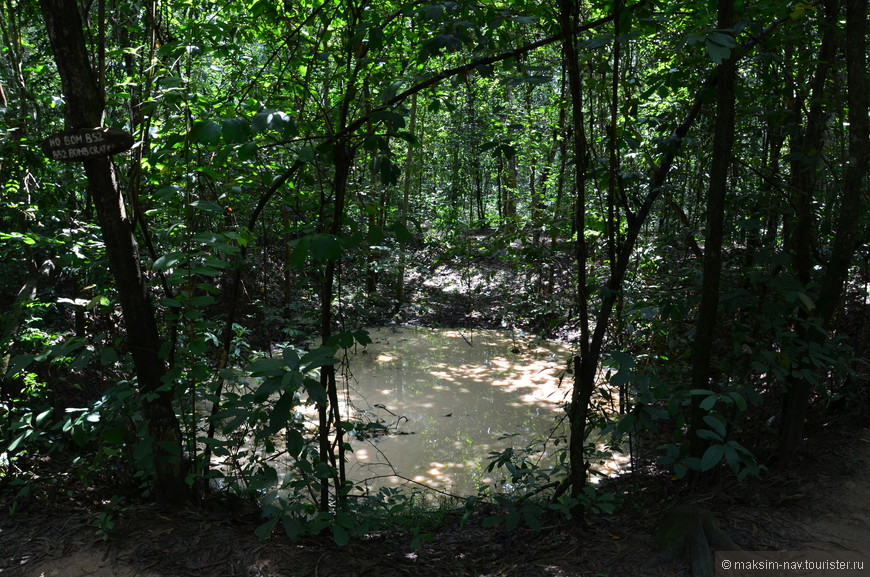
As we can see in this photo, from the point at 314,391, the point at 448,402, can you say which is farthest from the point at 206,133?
the point at 448,402

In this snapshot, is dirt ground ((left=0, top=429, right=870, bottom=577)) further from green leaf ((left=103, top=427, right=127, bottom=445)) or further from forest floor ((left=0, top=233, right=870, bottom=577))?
green leaf ((left=103, top=427, right=127, bottom=445))

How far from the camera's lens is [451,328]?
33.9 ft

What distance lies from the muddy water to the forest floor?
73 centimetres

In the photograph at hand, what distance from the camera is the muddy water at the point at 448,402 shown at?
15.8 ft

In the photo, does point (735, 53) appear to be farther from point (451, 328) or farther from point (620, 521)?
point (451, 328)

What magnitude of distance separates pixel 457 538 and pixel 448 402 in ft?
10.9

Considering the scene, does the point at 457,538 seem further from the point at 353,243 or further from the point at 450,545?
the point at 353,243

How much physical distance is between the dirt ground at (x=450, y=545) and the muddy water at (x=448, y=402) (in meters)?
0.77

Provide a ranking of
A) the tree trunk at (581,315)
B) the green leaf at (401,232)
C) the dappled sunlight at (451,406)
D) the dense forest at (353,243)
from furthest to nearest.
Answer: the dappled sunlight at (451,406)
the tree trunk at (581,315)
the dense forest at (353,243)
the green leaf at (401,232)

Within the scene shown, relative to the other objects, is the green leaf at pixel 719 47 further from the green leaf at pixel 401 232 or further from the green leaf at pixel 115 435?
the green leaf at pixel 115 435

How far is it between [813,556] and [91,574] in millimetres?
2935

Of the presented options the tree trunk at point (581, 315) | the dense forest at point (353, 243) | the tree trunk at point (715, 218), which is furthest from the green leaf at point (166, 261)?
the tree trunk at point (715, 218)

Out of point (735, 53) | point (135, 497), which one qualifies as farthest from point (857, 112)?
point (135, 497)

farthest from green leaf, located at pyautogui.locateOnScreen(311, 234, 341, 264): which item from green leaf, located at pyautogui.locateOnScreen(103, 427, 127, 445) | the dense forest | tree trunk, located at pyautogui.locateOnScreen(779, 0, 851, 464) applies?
tree trunk, located at pyautogui.locateOnScreen(779, 0, 851, 464)
